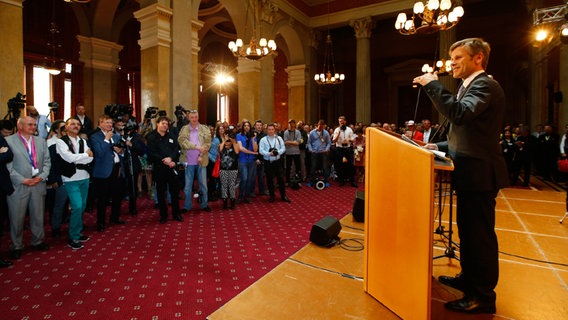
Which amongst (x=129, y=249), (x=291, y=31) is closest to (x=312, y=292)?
(x=129, y=249)

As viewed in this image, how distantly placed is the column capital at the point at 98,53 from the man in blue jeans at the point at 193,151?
7991 millimetres

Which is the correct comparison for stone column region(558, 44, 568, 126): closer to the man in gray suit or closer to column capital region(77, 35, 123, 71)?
the man in gray suit

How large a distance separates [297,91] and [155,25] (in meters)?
7.50

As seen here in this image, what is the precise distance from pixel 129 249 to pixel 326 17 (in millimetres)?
12811

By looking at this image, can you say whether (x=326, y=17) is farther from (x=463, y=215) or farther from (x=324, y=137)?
(x=463, y=215)

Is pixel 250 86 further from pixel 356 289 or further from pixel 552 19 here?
pixel 356 289

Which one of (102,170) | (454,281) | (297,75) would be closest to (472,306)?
(454,281)

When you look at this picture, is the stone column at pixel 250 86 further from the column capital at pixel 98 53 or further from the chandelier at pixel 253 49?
the column capital at pixel 98 53

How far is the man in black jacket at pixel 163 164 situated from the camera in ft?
15.3

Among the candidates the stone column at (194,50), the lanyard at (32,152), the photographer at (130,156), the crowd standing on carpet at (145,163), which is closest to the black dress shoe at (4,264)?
the crowd standing on carpet at (145,163)

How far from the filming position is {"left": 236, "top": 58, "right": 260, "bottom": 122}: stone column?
1061 centimetres

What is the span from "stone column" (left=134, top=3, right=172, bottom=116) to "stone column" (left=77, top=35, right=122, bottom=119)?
470 cm

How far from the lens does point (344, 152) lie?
308 inches

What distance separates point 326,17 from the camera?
1354cm
